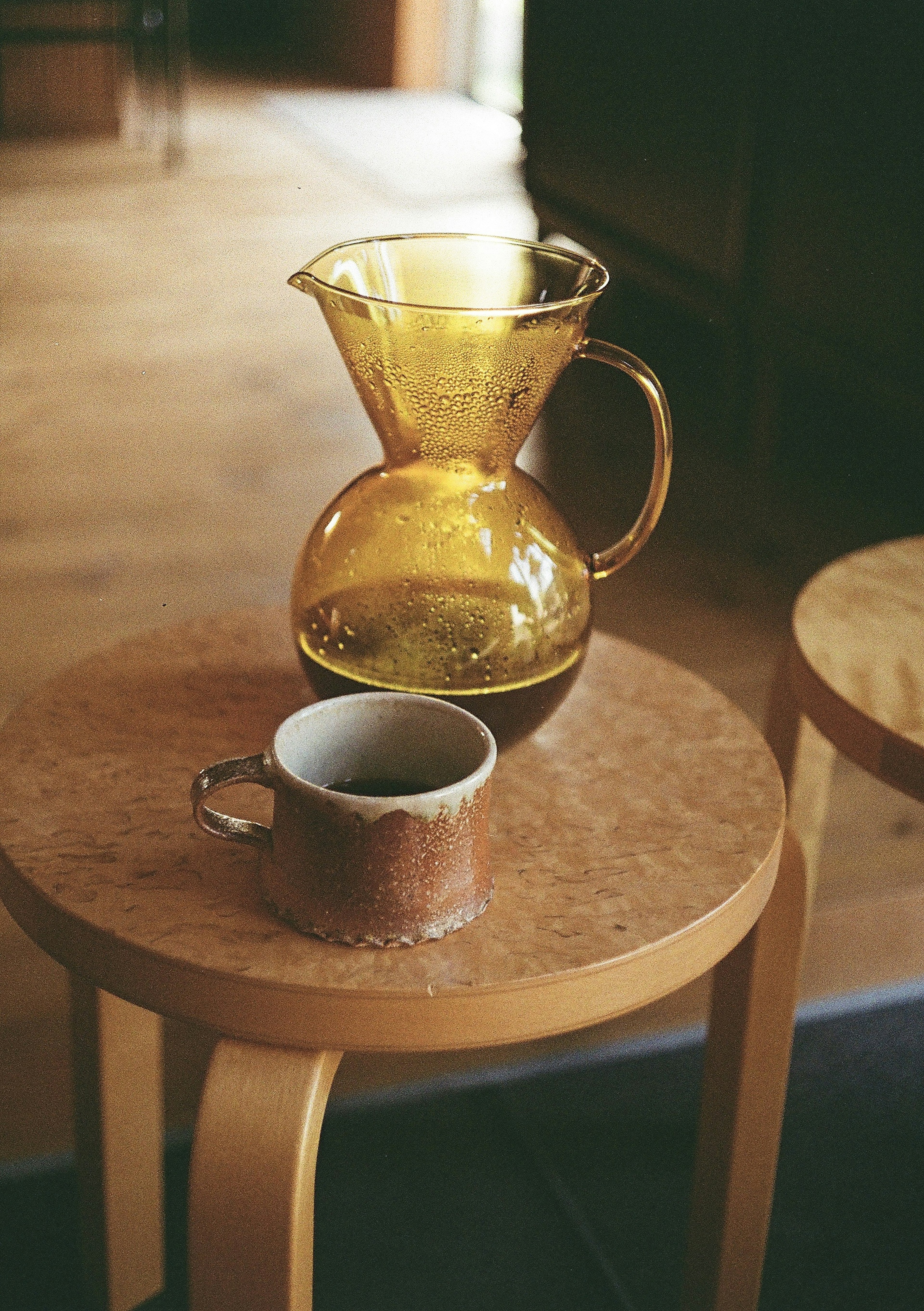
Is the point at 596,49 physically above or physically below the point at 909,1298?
above

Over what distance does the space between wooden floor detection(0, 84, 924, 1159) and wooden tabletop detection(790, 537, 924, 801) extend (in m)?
0.40

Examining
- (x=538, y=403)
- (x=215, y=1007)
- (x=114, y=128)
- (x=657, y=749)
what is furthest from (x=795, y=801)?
(x=114, y=128)

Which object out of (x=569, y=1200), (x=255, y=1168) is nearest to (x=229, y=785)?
(x=255, y=1168)

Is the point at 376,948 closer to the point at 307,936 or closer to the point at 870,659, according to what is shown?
the point at 307,936

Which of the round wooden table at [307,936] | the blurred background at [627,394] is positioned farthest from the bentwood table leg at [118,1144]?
the blurred background at [627,394]

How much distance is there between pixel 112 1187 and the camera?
0.83m

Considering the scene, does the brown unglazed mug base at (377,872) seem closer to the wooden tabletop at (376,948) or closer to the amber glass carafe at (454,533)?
the wooden tabletop at (376,948)

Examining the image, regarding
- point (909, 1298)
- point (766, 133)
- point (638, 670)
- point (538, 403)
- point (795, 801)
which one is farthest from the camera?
point (766, 133)

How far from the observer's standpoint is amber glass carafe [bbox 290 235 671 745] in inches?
24.6

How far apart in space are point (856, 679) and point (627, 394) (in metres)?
1.80

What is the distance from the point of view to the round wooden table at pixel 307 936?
518 mm

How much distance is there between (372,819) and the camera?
0.52 m

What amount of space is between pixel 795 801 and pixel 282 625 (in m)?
0.44

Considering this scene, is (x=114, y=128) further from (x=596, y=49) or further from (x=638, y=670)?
(x=638, y=670)
